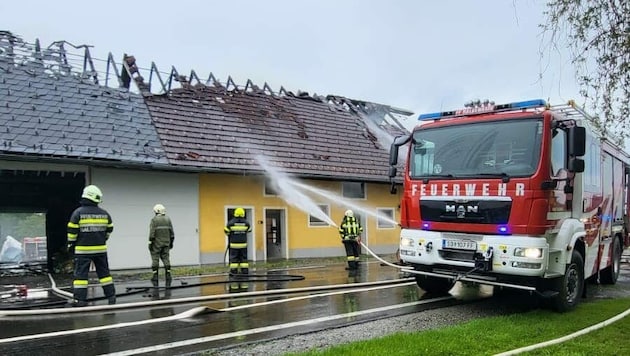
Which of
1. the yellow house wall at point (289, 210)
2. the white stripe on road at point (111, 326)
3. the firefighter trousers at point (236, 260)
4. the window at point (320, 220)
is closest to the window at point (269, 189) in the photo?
the yellow house wall at point (289, 210)

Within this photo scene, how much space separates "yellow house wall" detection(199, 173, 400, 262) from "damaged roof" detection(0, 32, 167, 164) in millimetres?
2649

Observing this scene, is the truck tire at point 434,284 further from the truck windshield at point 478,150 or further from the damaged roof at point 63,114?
the damaged roof at point 63,114

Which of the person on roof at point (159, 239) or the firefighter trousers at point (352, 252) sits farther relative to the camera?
the firefighter trousers at point (352, 252)

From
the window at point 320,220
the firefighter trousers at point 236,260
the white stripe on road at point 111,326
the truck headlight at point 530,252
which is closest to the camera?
the white stripe on road at point 111,326

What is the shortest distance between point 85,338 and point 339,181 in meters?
16.8

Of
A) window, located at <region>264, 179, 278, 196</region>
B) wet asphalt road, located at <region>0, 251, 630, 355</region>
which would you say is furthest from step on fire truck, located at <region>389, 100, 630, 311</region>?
window, located at <region>264, 179, 278, 196</region>

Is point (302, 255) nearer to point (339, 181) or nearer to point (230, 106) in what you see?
point (339, 181)

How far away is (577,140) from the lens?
786 centimetres

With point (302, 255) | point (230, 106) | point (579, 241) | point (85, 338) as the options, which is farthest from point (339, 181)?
point (85, 338)

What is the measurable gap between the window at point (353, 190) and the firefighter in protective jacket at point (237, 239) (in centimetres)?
1008

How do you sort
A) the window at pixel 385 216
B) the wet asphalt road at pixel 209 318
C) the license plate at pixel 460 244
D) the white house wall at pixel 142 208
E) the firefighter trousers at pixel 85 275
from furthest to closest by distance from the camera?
the window at pixel 385 216, the white house wall at pixel 142 208, the firefighter trousers at pixel 85 275, the license plate at pixel 460 244, the wet asphalt road at pixel 209 318

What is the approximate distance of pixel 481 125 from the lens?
8.47 meters

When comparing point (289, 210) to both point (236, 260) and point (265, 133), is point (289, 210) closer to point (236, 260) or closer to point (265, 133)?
point (265, 133)

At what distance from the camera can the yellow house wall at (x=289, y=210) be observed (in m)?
19.1
